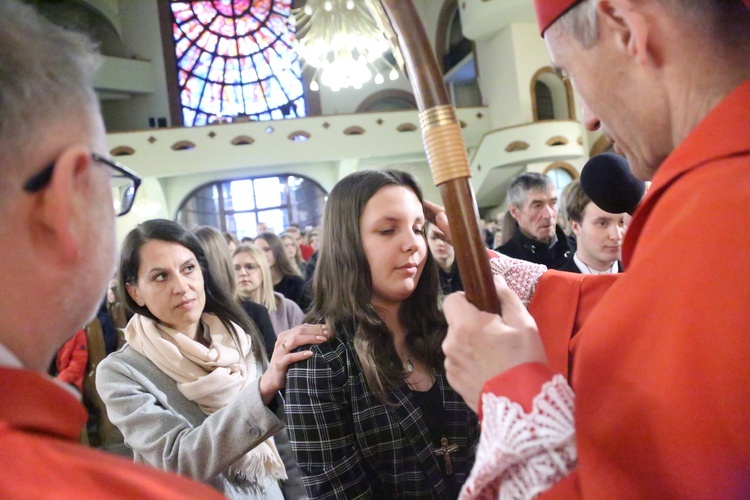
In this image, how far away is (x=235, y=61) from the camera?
19.1 m

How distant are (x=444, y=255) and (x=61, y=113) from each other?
371 centimetres

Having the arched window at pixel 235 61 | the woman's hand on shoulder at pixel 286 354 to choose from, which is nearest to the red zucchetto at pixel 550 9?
the woman's hand on shoulder at pixel 286 354

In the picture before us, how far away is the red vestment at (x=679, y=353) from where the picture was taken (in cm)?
65

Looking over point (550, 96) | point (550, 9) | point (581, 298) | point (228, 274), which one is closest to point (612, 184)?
point (581, 298)

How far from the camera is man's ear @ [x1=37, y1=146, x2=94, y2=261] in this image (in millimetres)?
687

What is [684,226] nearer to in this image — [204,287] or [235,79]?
[204,287]

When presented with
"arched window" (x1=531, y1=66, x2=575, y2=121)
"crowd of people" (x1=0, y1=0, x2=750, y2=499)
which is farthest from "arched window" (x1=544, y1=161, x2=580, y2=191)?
"crowd of people" (x1=0, y1=0, x2=750, y2=499)

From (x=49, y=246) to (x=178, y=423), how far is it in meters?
1.27

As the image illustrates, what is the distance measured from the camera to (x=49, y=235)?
0.70 m

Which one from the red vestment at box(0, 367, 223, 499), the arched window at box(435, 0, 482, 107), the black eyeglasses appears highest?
the arched window at box(435, 0, 482, 107)

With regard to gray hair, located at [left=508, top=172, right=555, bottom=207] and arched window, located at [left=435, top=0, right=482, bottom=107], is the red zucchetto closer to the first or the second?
gray hair, located at [left=508, top=172, right=555, bottom=207]

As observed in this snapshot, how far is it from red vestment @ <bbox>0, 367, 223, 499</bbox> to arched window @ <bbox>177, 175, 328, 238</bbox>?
1775cm

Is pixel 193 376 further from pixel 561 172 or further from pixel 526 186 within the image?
pixel 561 172

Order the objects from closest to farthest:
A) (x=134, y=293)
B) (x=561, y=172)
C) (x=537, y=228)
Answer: (x=134, y=293) < (x=537, y=228) < (x=561, y=172)
